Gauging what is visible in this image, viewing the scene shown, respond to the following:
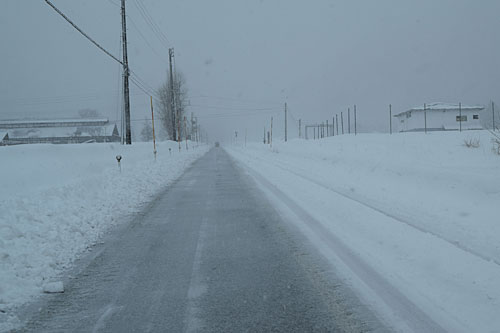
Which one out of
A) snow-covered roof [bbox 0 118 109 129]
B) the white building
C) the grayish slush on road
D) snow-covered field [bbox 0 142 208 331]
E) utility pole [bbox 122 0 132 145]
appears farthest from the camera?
the white building

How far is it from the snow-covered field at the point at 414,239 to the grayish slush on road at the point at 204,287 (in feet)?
1.40

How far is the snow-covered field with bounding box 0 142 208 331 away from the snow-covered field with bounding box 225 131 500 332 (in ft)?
12.2

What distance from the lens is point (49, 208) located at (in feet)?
24.4

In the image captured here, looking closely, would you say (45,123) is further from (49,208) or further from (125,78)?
(49,208)

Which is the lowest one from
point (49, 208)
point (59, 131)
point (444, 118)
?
point (49, 208)

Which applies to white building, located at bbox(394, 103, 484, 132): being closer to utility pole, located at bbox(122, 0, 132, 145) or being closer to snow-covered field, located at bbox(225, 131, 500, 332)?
utility pole, located at bbox(122, 0, 132, 145)

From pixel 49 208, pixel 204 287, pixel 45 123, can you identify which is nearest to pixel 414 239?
pixel 204 287

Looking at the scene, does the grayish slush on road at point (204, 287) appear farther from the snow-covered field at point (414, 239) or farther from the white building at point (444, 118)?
the white building at point (444, 118)

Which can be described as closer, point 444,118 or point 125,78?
point 125,78

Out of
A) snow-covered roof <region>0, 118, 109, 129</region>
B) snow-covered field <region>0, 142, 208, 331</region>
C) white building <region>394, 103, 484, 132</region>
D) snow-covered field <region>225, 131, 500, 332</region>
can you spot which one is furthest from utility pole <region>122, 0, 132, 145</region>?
white building <region>394, 103, 484, 132</region>

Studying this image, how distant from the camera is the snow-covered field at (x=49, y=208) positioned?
14.4ft

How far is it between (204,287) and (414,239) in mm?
3548

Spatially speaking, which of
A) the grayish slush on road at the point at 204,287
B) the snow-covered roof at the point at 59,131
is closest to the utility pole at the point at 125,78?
the grayish slush on road at the point at 204,287

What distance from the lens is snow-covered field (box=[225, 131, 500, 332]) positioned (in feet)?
11.4
